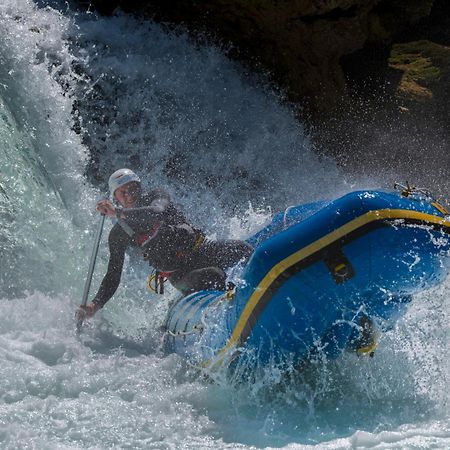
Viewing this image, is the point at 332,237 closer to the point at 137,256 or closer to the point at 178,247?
the point at 178,247

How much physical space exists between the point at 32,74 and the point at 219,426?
5.08 metres

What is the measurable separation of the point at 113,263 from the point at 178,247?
0.57m

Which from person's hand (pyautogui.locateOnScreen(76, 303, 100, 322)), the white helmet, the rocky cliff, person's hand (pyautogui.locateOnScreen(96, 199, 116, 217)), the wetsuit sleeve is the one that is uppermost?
the rocky cliff

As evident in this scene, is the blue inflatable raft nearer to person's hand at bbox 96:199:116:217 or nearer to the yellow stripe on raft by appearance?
the yellow stripe on raft

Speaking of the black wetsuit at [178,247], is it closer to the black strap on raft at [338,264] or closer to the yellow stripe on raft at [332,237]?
the yellow stripe on raft at [332,237]

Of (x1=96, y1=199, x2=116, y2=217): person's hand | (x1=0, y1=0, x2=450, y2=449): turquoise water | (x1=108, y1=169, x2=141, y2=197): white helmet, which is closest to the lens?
(x1=0, y1=0, x2=450, y2=449): turquoise water

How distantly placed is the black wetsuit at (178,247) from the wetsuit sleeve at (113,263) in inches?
3.1

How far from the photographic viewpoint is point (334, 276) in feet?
11.6

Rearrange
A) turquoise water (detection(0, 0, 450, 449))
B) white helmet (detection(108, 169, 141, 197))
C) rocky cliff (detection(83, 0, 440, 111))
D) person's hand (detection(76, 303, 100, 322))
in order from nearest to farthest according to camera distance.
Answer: turquoise water (detection(0, 0, 450, 449)) < person's hand (detection(76, 303, 100, 322)) < white helmet (detection(108, 169, 141, 197)) < rocky cliff (detection(83, 0, 440, 111))

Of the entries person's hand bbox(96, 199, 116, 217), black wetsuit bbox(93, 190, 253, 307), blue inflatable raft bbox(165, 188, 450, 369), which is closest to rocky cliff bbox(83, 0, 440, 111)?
black wetsuit bbox(93, 190, 253, 307)

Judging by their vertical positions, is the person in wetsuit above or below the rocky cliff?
below

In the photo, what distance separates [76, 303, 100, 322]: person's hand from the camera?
5.10 metres

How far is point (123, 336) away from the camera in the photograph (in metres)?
5.23

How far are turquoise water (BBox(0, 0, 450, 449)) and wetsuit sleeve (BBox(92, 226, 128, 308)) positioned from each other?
0.21 metres
